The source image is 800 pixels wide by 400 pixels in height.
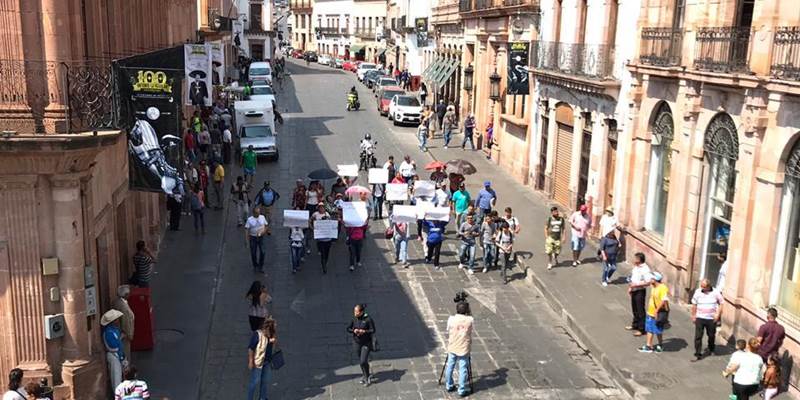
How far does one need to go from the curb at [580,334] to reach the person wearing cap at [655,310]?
2.80ft

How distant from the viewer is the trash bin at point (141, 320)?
13.8 m

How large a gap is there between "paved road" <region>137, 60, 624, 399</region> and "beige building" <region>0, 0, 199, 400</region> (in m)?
1.84

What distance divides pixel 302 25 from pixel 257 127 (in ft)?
299

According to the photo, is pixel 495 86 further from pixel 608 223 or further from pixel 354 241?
pixel 354 241

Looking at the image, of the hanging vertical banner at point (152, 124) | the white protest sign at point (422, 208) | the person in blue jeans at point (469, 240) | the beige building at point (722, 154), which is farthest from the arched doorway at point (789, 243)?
the hanging vertical banner at point (152, 124)

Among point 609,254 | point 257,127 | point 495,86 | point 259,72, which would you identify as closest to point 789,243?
point 609,254

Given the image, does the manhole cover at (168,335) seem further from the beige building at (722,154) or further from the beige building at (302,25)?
the beige building at (302,25)

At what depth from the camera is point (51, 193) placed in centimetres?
1095

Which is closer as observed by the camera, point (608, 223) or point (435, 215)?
point (608, 223)

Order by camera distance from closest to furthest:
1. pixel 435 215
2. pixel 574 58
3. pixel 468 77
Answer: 1. pixel 435 215
2. pixel 574 58
3. pixel 468 77

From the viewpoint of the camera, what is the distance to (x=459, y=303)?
12547 mm

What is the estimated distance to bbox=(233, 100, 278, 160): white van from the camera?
105 ft

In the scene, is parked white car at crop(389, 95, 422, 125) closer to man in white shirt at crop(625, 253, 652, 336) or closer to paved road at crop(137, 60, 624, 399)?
paved road at crop(137, 60, 624, 399)

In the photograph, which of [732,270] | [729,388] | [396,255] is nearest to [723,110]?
[732,270]
